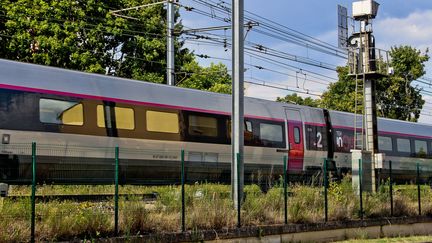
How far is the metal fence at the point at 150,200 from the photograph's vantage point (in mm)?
9773

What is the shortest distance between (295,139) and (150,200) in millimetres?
11379

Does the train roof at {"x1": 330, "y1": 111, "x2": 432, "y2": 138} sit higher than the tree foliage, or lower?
lower

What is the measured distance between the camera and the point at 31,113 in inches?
564

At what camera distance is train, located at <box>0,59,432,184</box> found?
1392 cm

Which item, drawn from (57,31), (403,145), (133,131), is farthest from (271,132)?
(57,31)

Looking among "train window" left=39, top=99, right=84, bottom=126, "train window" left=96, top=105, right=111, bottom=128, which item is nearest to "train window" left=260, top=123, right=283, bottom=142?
"train window" left=96, top=105, right=111, bottom=128

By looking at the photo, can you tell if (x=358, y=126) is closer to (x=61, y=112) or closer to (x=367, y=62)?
(x=367, y=62)

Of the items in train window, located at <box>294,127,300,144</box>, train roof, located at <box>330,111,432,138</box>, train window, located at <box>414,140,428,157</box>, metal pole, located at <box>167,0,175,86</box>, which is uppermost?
metal pole, located at <box>167,0,175,86</box>

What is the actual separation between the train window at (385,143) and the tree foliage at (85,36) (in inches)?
375

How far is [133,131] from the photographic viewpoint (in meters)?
16.6

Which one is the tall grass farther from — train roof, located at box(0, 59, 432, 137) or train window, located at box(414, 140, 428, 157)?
train window, located at box(414, 140, 428, 157)

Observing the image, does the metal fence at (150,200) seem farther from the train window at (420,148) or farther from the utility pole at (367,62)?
the train window at (420,148)

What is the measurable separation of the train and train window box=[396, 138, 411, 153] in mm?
5891

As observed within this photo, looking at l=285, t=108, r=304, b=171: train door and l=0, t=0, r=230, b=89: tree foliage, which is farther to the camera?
l=0, t=0, r=230, b=89: tree foliage
